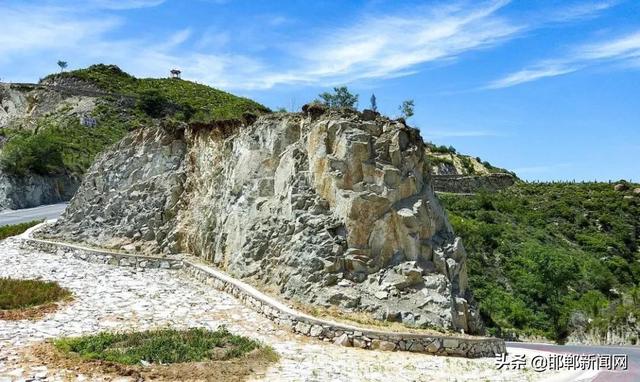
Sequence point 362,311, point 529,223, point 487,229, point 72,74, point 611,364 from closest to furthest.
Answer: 1. point 611,364
2. point 362,311
3. point 487,229
4. point 529,223
5. point 72,74

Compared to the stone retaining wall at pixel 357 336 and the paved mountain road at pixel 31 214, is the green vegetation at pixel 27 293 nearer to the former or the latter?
the stone retaining wall at pixel 357 336

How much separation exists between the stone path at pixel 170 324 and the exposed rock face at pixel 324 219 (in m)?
1.52

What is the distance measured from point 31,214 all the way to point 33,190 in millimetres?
5013

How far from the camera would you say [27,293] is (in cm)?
1612

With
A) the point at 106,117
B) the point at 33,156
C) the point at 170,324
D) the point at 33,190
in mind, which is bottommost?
the point at 170,324

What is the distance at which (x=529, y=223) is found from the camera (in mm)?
44469

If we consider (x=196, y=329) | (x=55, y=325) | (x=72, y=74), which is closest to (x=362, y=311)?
(x=196, y=329)

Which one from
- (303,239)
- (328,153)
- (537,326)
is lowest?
(537,326)

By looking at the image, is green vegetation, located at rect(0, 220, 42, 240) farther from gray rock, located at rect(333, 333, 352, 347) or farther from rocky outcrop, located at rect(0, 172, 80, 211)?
gray rock, located at rect(333, 333, 352, 347)

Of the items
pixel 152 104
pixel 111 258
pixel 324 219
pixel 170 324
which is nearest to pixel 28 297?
pixel 170 324

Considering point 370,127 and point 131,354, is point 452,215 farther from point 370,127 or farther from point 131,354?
point 131,354

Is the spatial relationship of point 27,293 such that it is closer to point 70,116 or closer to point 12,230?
point 12,230

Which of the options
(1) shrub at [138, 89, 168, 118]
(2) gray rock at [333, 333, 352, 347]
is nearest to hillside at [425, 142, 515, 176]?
(1) shrub at [138, 89, 168, 118]

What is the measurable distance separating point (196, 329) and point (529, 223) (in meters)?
36.1
